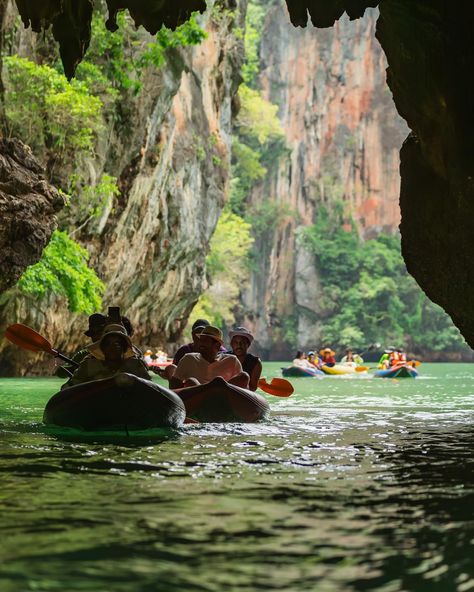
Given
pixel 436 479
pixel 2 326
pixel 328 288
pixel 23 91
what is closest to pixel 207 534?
pixel 436 479

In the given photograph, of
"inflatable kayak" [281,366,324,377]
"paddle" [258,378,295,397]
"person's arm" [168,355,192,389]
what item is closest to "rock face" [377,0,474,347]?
"paddle" [258,378,295,397]

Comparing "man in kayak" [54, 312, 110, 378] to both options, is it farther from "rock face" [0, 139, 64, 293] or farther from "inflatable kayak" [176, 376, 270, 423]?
"rock face" [0, 139, 64, 293]

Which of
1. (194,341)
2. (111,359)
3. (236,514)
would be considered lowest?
(236,514)

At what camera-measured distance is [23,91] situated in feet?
60.0

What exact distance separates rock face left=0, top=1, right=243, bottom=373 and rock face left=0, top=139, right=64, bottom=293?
20.8ft

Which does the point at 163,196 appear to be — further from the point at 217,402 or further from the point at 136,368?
the point at 136,368

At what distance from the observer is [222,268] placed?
4372 centimetres

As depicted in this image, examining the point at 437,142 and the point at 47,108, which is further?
the point at 47,108

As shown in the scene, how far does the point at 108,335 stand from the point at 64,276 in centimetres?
1207

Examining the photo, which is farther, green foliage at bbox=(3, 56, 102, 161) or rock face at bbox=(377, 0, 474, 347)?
green foliage at bbox=(3, 56, 102, 161)

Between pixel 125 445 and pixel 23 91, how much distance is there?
1291 cm

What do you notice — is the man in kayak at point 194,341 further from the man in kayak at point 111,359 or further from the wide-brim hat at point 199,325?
the man in kayak at point 111,359

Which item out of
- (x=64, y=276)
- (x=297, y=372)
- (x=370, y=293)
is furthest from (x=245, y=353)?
(x=370, y=293)

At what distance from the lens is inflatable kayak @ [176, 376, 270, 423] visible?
8.87 metres
